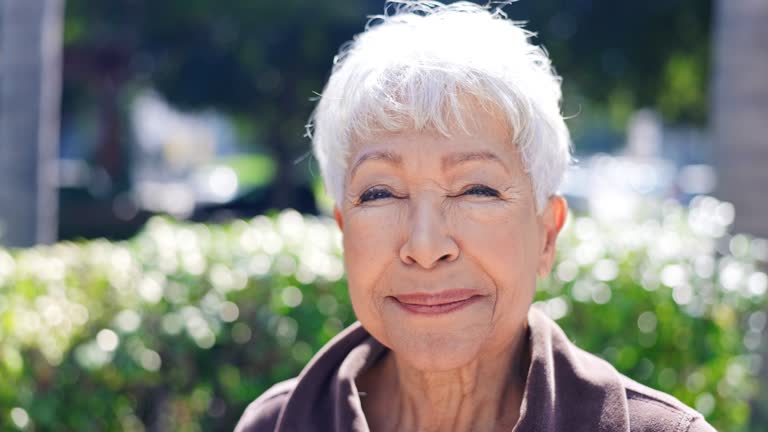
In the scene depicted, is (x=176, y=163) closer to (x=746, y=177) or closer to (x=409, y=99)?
(x=746, y=177)

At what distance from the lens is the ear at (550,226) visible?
6.77ft

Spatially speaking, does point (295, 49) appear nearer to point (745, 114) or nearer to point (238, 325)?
point (745, 114)

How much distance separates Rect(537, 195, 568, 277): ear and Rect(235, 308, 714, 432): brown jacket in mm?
116

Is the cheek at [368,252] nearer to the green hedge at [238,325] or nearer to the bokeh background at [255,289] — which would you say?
the bokeh background at [255,289]

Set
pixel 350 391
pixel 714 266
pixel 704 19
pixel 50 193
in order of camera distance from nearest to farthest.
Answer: pixel 350 391
pixel 714 266
pixel 50 193
pixel 704 19

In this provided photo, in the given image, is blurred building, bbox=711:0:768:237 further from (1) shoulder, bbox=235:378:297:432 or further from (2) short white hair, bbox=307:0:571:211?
(1) shoulder, bbox=235:378:297:432

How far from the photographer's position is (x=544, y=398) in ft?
A: 6.07

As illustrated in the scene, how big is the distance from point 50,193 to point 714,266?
18.0 feet

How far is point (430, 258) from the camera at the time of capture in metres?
1.84

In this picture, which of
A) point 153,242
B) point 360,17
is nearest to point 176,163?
point 360,17

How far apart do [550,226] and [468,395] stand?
0.41 metres

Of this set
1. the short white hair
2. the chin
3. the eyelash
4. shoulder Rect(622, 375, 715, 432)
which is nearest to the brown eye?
the eyelash

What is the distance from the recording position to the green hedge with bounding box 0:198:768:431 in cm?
350

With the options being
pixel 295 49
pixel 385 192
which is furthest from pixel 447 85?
pixel 295 49
